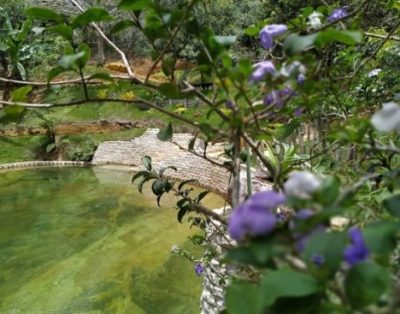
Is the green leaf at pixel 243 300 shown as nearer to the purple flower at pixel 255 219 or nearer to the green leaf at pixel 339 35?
the purple flower at pixel 255 219

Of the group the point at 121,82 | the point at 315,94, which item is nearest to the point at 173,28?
the point at 121,82

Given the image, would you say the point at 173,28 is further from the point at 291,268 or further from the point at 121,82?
the point at 291,268

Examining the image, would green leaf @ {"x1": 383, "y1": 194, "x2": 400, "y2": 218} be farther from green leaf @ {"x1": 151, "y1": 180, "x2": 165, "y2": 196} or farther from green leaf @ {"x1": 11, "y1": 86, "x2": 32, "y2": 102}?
green leaf @ {"x1": 151, "y1": 180, "x2": 165, "y2": 196}

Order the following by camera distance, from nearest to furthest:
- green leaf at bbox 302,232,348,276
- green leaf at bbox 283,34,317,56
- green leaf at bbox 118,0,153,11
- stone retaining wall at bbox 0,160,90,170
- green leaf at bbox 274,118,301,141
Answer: green leaf at bbox 302,232,348,276 < green leaf at bbox 283,34,317,56 < green leaf at bbox 118,0,153,11 < green leaf at bbox 274,118,301,141 < stone retaining wall at bbox 0,160,90,170

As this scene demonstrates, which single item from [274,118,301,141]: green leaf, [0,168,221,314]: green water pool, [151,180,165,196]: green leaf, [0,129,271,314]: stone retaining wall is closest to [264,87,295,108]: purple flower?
[274,118,301,141]: green leaf

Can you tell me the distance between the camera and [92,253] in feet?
14.4

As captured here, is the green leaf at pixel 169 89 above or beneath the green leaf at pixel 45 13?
beneath

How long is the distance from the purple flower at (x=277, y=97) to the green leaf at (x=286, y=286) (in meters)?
0.31

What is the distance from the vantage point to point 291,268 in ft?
1.13

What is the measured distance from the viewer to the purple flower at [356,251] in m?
0.34

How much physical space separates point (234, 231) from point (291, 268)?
6 cm

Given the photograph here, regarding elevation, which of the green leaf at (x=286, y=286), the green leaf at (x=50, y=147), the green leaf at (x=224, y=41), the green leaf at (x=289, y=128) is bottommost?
the green leaf at (x=50, y=147)

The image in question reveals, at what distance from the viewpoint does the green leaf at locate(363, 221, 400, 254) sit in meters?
0.33

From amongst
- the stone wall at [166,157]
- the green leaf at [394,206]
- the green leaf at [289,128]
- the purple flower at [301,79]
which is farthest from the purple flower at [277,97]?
the stone wall at [166,157]
